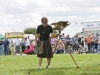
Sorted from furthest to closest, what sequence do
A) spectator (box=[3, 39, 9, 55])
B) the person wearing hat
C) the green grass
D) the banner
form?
1. the banner
2. spectator (box=[3, 39, 9, 55])
3. the person wearing hat
4. the green grass

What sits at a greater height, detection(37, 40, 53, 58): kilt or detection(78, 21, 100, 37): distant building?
detection(78, 21, 100, 37): distant building

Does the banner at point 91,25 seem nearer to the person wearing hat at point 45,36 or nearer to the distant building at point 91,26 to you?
the distant building at point 91,26

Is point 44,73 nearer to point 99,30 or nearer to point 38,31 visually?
point 38,31

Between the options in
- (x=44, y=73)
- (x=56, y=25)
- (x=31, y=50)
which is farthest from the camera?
Result: (x=31, y=50)

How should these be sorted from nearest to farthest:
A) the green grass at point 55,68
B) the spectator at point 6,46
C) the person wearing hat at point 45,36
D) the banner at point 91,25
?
the green grass at point 55,68 < the person wearing hat at point 45,36 < the spectator at point 6,46 < the banner at point 91,25

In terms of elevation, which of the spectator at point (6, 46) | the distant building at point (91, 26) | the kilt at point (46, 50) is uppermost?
the distant building at point (91, 26)

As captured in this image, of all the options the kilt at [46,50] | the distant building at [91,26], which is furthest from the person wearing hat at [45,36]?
the distant building at [91,26]

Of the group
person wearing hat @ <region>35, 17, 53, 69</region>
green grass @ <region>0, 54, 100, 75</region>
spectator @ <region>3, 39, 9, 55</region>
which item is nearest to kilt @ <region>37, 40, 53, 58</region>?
person wearing hat @ <region>35, 17, 53, 69</region>

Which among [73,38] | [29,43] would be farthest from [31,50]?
[73,38]

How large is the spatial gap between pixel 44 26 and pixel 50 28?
0.23 meters

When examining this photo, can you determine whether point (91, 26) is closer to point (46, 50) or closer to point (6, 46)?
point (6, 46)

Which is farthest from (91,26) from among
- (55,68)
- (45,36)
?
(55,68)

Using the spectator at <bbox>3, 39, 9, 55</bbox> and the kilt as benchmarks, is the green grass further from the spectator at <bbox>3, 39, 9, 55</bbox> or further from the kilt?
the spectator at <bbox>3, 39, 9, 55</bbox>

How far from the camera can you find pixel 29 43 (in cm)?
3216
